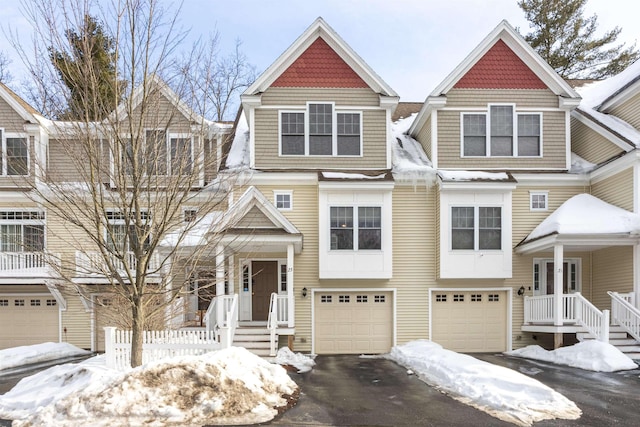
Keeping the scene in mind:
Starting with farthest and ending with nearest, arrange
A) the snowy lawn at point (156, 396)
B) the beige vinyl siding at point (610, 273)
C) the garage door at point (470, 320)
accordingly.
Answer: the garage door at point (470, 320) → the beige vinyl siding at point (610, 273) → the snowy lawn at point (156, 396)

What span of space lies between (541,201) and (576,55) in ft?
57.2

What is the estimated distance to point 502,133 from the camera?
14.8 metres

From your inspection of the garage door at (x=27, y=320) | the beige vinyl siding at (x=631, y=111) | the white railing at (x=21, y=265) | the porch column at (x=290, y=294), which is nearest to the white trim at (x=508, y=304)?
the porch column at (x=290, y=294)

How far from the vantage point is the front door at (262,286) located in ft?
47.6

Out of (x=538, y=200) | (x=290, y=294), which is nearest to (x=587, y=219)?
(x=538, y=200)

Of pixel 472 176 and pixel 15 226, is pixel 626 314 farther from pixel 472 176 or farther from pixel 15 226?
pixel 15 226

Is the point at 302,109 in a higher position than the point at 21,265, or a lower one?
higher

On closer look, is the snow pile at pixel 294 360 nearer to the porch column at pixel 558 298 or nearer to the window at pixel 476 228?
the window at pixel 476 228

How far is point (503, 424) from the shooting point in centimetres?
670

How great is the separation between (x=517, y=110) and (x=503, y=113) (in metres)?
0.43

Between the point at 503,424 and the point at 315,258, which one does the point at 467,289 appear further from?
the point at 503,424

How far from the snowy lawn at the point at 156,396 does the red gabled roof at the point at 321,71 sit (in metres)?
9.20

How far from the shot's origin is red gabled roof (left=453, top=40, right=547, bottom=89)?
14.8m

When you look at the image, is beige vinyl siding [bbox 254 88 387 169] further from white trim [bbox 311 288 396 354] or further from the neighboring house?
white trim [bbox 311 288 396 354]
